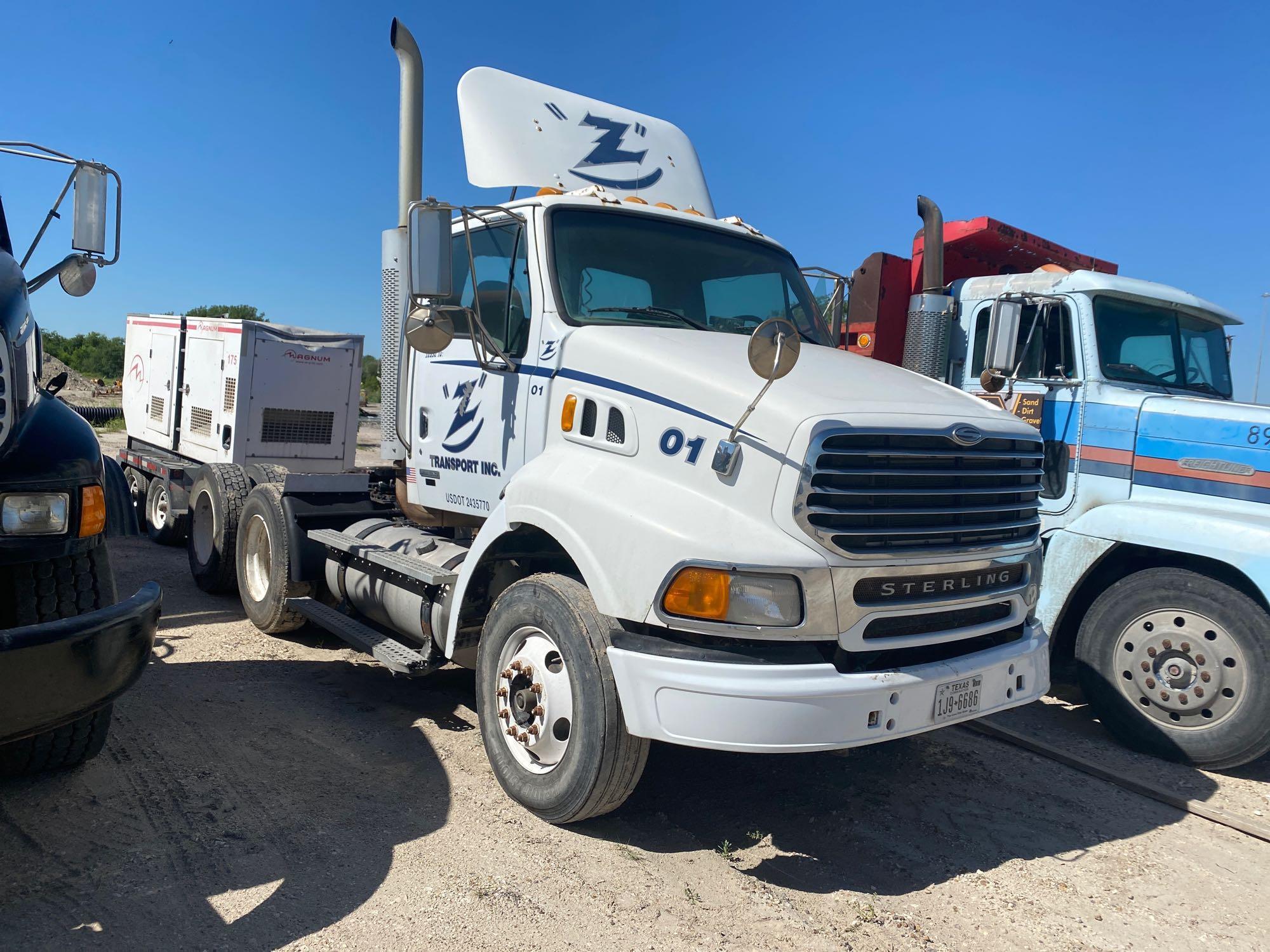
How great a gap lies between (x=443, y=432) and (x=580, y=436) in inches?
54.8

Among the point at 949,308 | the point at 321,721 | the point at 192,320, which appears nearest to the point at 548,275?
the point at 321,721

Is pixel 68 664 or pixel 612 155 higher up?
pixel 612 155

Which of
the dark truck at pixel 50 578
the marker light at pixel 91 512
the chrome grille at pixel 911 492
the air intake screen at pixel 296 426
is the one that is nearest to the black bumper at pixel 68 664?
the dark truck at pixel 50 578

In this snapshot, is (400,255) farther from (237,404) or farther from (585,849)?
(237,404)

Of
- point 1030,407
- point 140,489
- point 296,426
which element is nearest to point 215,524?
point 296,426

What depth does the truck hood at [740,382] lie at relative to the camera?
3.41 m

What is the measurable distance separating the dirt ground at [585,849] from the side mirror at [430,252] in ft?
7.37

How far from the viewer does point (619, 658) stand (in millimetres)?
3330

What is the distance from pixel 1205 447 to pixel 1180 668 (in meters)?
1.26

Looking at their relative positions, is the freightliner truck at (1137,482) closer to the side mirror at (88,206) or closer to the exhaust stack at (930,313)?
the exhaust stack at (930,313)

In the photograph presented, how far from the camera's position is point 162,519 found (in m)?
9.92

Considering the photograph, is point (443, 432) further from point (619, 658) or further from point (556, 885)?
point (556, 885)

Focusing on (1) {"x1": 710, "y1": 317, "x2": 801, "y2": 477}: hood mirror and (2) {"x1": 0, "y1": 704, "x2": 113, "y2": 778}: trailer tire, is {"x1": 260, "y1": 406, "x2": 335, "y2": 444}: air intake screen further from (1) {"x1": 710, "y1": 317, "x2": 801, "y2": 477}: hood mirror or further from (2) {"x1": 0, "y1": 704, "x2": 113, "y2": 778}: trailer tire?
(1) {"x1": 710, "y1": 317, "x2": 801, "y2": 477}: hood mirror

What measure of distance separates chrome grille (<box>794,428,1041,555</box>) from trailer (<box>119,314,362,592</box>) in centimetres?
672
